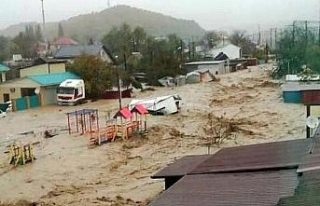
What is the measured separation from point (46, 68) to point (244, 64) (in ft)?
23.3

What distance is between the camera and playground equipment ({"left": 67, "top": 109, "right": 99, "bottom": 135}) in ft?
19.4

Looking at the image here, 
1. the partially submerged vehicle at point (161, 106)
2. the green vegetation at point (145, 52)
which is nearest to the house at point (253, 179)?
the partially submerged vehicle at point (161, 106)

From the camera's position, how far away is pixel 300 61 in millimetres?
9633

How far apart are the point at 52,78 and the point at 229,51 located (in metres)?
9.95

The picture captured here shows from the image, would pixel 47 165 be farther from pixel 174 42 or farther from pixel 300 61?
pixel 174 42

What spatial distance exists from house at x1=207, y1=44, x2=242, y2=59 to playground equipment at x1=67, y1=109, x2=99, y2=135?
11344 mm

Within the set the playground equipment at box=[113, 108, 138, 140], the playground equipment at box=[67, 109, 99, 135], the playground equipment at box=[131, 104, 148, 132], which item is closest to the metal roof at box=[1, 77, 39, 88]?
the playground equipment at box=[67, 109, 99, 135]

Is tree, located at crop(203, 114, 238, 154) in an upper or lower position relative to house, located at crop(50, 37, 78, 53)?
lower

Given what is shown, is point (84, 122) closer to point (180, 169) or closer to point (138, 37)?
point (180, 169)

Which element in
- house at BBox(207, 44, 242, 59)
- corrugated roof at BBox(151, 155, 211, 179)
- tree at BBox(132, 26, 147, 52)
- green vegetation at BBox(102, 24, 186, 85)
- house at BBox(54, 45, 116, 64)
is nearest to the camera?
corrugated roof at BBox(151, 155, 211, 179)

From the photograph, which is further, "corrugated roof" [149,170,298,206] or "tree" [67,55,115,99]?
"tree" [67,55,115,99]

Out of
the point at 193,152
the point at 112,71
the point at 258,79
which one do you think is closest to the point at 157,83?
the point at 112,71

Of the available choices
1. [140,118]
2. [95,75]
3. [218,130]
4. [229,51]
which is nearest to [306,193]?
[218,130]

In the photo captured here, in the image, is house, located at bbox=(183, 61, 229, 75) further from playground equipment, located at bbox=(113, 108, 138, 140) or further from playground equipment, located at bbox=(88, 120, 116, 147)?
playground equipment, located at bbox=(88, 120, 116, 147)
